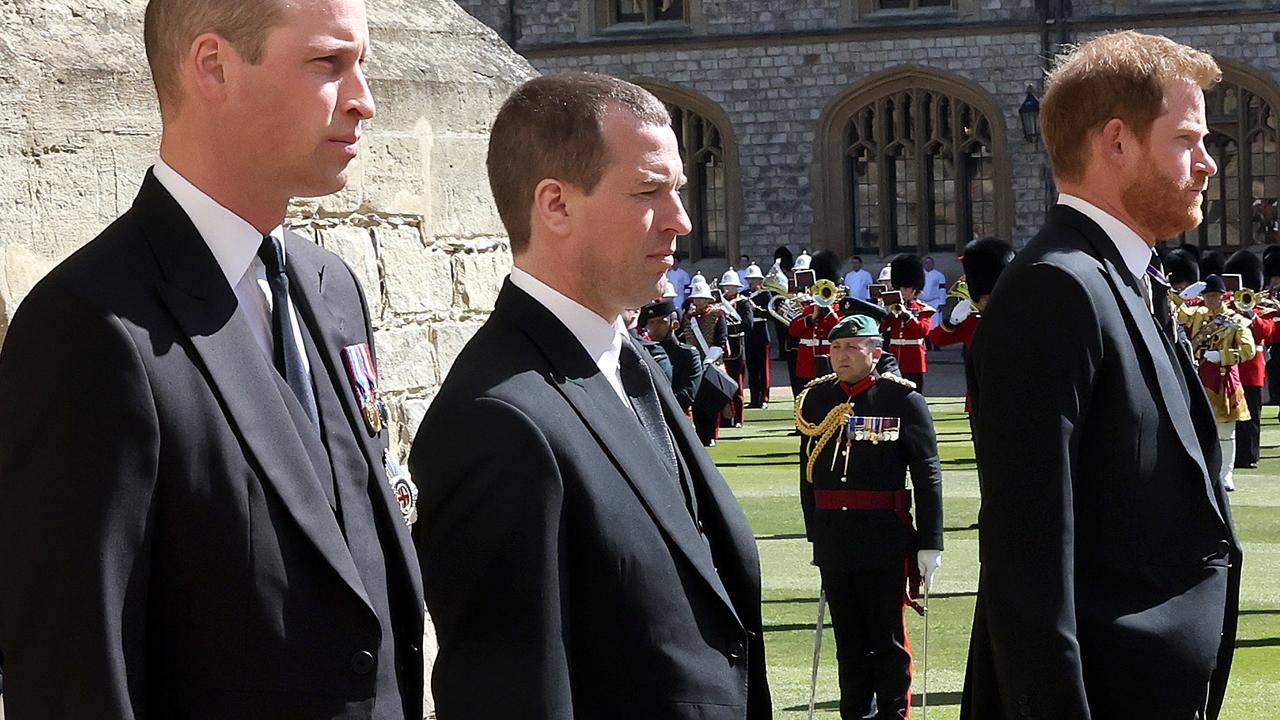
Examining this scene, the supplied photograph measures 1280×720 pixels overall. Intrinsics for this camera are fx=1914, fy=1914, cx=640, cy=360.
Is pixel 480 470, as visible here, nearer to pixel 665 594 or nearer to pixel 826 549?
pixel 665 594

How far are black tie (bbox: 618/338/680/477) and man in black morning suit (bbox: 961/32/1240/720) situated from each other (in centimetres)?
74

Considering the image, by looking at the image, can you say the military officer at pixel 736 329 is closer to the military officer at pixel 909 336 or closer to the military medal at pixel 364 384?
the military officer at pixel 909 336

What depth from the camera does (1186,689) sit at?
3.19 m

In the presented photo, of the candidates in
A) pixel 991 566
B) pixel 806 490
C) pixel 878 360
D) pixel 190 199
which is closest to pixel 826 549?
pixel 806 490

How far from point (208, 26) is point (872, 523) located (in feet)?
16.7

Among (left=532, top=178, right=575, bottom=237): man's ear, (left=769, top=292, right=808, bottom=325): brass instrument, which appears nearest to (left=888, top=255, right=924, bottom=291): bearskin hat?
(left=769, top=292, right=808, bottom=325): brass instrument

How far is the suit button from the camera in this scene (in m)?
2.23

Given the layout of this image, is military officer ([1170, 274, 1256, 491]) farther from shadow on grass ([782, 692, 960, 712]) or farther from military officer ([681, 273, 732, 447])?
shadow on grass ([782, 692, 960, 712])

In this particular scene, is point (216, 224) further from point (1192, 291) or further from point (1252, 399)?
point (1192, 291)

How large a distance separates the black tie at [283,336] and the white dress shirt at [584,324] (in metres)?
0.39

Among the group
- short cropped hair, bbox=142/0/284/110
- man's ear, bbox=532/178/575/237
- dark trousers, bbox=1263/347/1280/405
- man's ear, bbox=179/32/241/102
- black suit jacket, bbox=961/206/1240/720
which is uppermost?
short cropped hair, bbox=142/0/284/110

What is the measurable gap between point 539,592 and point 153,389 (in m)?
0.58

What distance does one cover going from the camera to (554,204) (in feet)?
8.82

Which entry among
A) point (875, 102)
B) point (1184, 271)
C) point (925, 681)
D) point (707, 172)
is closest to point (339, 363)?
point (925, 681)
